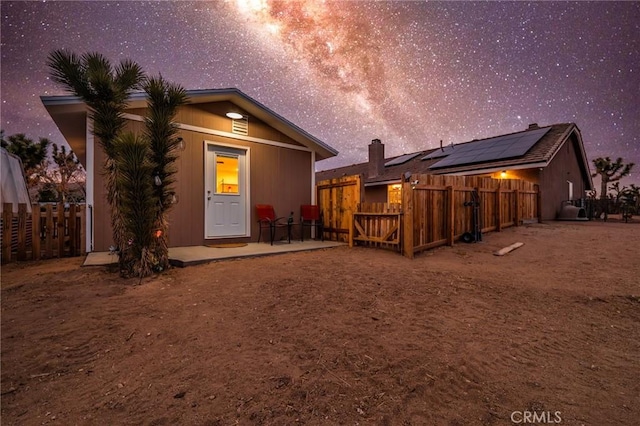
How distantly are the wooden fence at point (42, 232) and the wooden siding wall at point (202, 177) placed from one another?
1097 mm

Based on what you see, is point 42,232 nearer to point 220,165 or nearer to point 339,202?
point 220,165

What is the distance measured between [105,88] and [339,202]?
5.83 meters

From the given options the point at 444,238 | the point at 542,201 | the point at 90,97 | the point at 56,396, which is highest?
the point at 90,97

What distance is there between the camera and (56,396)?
1.71 metres

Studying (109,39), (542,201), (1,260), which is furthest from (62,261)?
(542,201)

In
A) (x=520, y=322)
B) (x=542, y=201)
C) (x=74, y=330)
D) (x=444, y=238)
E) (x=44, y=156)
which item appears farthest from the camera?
(x=44, y=156)

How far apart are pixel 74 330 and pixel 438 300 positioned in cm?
392

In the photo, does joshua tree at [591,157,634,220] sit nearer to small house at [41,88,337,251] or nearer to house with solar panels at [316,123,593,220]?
house with solar panels at [316,123,593,220]

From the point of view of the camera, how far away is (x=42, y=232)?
6.23m

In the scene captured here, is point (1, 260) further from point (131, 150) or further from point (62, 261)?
point (131, 150)

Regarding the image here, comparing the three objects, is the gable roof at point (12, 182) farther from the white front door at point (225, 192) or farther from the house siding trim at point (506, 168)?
the house siding trim at point (506, 168)

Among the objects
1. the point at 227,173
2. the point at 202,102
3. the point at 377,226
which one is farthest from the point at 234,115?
the point at 377,226

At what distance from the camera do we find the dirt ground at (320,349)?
1596 millimetres

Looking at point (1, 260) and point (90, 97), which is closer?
point (90, 97)
